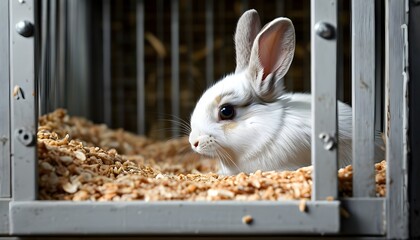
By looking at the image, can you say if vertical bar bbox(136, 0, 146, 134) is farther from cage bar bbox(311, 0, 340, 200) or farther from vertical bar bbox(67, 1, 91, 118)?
cage bar bbox(311, 0, 340, 200)

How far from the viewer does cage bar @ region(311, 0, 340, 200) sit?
1556 millimetres

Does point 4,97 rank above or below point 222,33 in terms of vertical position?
below

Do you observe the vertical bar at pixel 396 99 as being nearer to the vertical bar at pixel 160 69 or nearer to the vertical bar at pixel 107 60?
the vertical bar at pixel 107 60

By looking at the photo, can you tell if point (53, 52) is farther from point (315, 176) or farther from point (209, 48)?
point (315, 176)

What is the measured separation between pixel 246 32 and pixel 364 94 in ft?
2.30

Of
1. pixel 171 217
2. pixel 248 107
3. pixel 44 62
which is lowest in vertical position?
pixel 171 217

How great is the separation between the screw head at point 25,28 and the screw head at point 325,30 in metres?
0.73

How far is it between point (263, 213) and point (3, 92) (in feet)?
2.50

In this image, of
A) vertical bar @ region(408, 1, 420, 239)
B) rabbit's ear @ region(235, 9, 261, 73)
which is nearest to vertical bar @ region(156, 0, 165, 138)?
rabbit's ear @ region(235, 9, 261, 73)

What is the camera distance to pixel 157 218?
1.56m

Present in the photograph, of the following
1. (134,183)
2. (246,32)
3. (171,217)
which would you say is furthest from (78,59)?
(171,217)

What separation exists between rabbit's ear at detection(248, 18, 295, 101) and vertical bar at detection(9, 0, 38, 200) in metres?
0.72

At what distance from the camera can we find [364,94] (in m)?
1.58

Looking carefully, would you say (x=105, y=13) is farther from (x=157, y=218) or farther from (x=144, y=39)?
(x=157, y=218)
